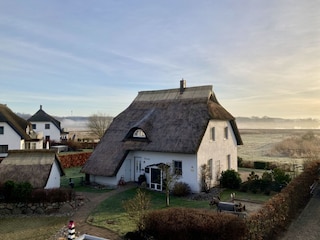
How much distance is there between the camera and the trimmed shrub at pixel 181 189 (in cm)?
1998

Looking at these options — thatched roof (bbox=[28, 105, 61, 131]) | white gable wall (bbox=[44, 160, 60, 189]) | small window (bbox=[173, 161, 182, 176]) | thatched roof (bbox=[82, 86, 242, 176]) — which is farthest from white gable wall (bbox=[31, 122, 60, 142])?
small window (bbox=[173, 161, 182, 176])

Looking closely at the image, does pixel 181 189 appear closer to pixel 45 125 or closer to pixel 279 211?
pixel 279 211

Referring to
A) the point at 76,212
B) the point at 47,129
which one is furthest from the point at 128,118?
the point at 47,129

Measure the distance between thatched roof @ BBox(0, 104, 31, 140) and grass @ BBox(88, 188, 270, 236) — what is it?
2321 cm

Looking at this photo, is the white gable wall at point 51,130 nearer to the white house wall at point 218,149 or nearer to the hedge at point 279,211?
the white house wall at point 218,149

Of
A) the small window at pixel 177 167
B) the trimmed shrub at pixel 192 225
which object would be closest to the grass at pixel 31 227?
the trimmed shrub at pixel 192 225

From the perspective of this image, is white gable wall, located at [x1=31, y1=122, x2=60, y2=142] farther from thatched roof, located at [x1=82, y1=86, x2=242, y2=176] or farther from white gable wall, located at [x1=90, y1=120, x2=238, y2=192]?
white gable wall, located at [x1=90, y1=120, x2=238, y2=192]

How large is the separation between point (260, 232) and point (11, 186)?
1444 cm

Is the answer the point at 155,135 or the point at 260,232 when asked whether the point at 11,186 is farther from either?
the point at 260,232

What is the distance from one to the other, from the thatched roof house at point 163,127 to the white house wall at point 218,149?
0.74 meters

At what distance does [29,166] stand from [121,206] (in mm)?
7759

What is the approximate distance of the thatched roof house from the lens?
2162 cm

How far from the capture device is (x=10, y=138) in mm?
37000

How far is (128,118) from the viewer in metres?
26.9
